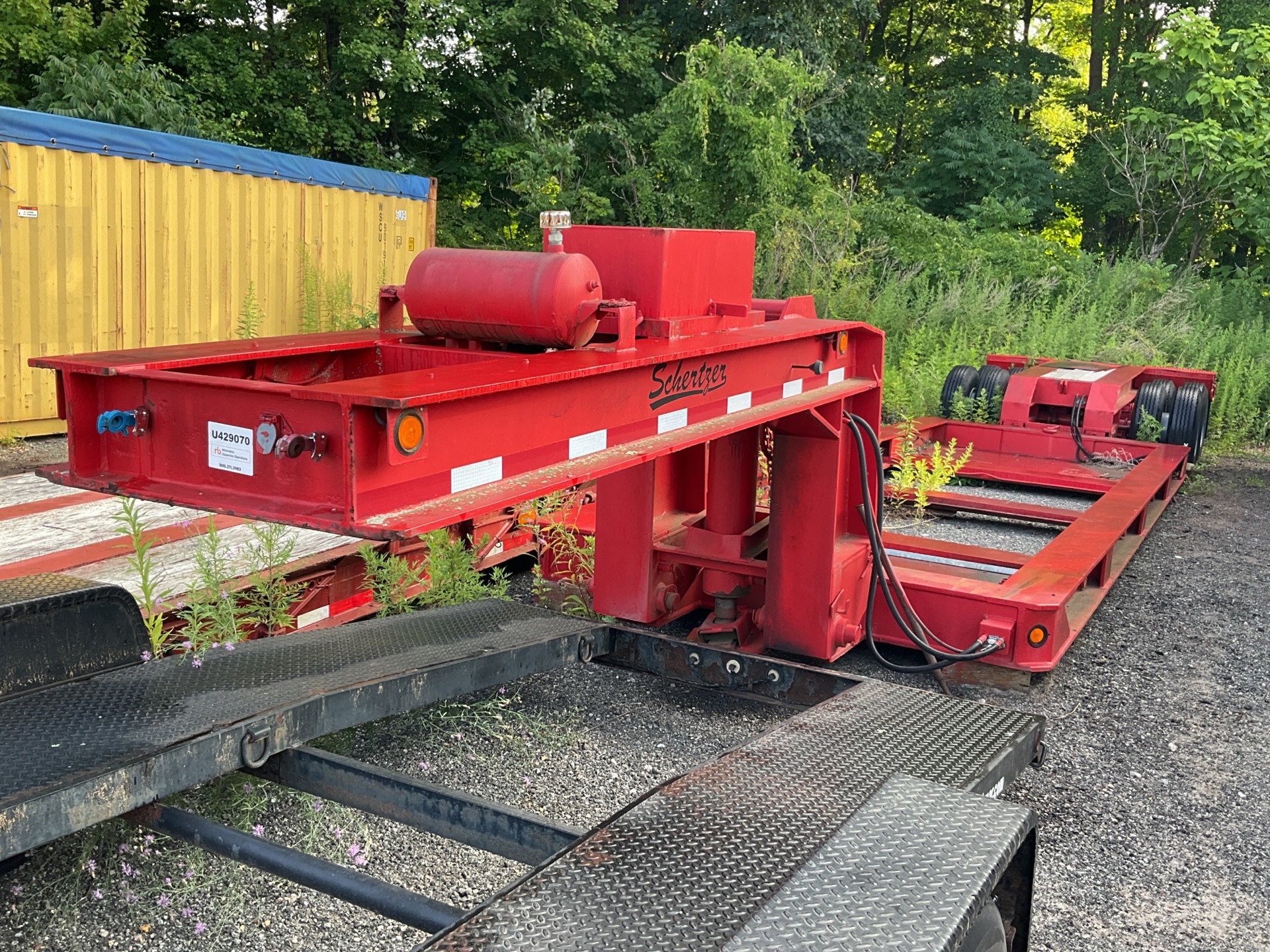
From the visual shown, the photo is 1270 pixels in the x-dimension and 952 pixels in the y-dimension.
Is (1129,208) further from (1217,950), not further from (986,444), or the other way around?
(1217,950)

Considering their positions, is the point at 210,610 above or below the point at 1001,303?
below

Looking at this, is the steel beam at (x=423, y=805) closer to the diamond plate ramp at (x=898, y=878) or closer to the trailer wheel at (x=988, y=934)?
the diamond plate ramp at (x=898, y=878)

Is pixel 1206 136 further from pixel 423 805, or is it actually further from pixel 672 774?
pixel 423 805

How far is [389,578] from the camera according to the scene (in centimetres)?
440

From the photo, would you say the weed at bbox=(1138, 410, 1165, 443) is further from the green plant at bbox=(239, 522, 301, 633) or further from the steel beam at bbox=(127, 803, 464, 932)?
the steel beam at bbox=(127, 803, 464, 932)

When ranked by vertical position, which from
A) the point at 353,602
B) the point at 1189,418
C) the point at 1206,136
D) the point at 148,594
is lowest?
the point at 353,602

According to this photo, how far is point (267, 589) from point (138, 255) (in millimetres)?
8265

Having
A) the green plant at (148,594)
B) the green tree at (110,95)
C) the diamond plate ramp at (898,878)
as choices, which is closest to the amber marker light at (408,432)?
the diamond plate ramp at (898,878)

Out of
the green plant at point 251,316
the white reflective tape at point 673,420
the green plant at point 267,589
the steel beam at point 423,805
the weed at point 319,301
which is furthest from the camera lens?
the weed at point 319,301

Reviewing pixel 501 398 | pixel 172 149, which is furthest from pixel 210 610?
pixel 172 149

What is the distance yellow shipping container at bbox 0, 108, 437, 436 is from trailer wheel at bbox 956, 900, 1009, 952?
9854 millimetres

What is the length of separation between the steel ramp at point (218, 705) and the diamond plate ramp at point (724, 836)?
3.35 ft

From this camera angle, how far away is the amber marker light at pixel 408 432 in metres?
2.13

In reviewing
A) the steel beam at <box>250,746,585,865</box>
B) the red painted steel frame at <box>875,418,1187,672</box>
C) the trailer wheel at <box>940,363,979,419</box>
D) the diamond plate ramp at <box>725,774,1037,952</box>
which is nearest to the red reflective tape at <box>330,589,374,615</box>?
the steel beam at <box>250,746,585,865</box>
